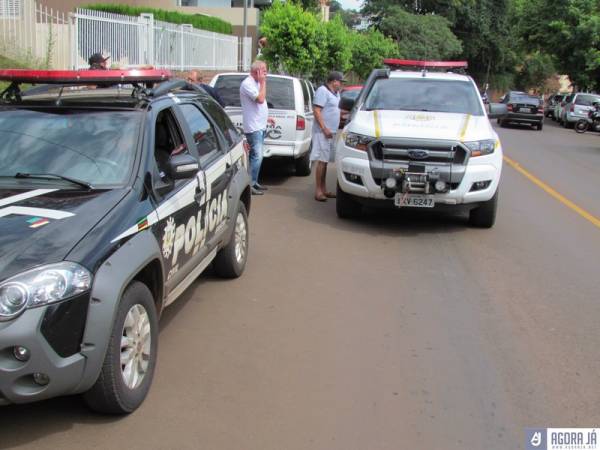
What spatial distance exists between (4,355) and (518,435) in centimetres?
265

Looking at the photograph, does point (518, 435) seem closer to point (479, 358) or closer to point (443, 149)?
point (479, 358)

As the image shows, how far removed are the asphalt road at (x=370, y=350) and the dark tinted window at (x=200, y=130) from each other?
125cm

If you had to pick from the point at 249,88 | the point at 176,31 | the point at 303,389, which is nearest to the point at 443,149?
the point at 249,88

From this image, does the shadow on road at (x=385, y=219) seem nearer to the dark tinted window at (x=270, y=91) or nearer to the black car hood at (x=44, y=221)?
the dark tinted window at (x=270, y=91)

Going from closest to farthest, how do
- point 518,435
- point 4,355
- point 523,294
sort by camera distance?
point 4,355, point 518,435, point 523,294

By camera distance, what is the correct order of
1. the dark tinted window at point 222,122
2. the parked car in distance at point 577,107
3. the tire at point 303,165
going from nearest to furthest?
the dark tinted window at point 222,122, the tire at point 303,165, the parked car in distance at point 577,107

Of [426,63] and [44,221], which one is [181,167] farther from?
[426,63]

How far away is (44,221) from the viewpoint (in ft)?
11.7

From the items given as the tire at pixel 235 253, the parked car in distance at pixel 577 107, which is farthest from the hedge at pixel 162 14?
the tire at pixel 235 253

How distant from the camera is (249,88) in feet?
32.9

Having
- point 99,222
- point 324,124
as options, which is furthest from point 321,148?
point 99,222

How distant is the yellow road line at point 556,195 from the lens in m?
9.83

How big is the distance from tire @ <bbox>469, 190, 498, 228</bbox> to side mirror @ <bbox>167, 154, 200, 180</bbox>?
16.3 feet

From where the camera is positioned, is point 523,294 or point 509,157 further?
point 509,157
